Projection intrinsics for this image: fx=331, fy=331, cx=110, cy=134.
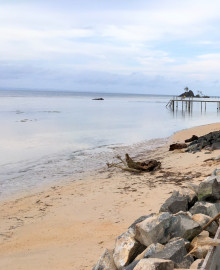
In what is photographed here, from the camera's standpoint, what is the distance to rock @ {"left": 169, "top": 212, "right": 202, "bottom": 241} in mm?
4328

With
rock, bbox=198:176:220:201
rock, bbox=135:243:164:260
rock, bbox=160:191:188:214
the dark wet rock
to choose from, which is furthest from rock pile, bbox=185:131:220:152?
rock, bbox=135:243:164:260

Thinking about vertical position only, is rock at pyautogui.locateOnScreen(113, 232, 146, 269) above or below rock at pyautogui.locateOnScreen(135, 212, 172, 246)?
below

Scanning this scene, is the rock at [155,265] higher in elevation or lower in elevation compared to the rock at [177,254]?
higher

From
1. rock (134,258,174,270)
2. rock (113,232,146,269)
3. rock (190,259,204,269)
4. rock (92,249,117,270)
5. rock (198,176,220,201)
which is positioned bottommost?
rock (92,249,117,270)

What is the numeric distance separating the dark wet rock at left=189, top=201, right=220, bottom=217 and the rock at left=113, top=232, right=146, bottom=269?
1.15 metres

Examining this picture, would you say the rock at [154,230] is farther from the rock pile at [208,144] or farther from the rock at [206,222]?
the rock pile at [208,144]

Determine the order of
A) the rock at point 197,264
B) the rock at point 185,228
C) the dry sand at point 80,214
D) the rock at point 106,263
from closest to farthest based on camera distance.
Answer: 1. the rock at point 197,264
2. the rock at point 106,263
3. the rock at point 185,228
4. the dry sand at point 80,214

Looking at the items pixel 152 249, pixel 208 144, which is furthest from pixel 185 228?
pixel 208 144

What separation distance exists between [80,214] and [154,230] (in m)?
3.29

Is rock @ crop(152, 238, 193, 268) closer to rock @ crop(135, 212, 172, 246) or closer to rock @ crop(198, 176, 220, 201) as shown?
rock @ crop(135, 212, 172, 246)

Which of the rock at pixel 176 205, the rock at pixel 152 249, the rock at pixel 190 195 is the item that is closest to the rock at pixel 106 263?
the rock at pixel 152 249

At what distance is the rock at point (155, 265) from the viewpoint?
3.26 metres

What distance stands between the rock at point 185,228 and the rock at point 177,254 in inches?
15.9

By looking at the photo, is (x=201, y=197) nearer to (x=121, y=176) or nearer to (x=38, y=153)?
(x=121, y=176)
